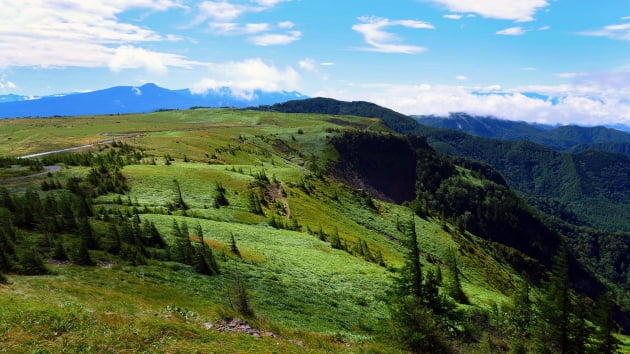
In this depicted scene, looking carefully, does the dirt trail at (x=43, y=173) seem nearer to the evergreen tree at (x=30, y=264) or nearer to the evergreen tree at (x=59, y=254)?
the evergreen tree at (x=59, y=254)

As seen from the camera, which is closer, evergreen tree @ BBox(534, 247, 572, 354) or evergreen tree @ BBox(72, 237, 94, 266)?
evergreen tree @ BBox(72, 237, 94, 266)

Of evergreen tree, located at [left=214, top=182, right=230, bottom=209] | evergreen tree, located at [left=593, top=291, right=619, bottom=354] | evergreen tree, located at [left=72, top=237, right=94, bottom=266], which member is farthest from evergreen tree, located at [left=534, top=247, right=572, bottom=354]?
evergreen tree, located at [left=214, top=182, right=230, bottom=209]

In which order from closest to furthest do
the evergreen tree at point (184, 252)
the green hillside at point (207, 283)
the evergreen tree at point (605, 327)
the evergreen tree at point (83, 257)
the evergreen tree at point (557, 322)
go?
1. the green hillside at point (207, 283)
2. the evergreen tree at point (83, 257)
3. the evergreen tree at point (557, 322)
4. the evergreen tree at point (605, 327)
5. the evergreen tree at point (184, 252)

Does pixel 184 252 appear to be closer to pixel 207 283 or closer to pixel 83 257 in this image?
pixel 207 283

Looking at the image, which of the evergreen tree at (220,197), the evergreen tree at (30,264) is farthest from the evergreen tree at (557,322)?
the evergreen tree at (220,197)

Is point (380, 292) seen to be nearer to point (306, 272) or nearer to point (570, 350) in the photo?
point (306, 272)

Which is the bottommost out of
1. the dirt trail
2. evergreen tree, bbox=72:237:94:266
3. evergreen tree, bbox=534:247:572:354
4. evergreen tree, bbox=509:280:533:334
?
evergreen tree, bbox=509:280:533:334

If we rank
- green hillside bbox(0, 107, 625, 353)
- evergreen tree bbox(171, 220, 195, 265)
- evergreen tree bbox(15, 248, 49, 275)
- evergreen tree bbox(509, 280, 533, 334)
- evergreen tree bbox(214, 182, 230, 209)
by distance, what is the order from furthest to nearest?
evergreen tree bbox(214, 182, 230, 209) → evergreen tree bbox(509, 280, 533, 334) → evergreen tree bbox(171, 220, 195, 265) → evergreen tree bbox(15, 248, 49, 275) → green hillside bbox(0, 107, 625, 353)

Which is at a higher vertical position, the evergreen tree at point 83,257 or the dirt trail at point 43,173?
the dirt trail at point 43,173

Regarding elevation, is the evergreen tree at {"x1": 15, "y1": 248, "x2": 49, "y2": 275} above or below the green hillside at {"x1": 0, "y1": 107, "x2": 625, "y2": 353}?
above

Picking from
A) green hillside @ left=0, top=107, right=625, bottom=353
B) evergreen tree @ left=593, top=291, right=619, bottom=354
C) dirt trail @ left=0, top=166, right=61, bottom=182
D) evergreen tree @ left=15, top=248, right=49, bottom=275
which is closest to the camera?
green hillside @ left=0, top=107, right=625, bottom=353

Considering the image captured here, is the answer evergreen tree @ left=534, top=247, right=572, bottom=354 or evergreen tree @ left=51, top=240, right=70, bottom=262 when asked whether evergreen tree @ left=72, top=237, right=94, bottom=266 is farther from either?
evergreen tree @ left=534, top=247, right=572, bottom=354

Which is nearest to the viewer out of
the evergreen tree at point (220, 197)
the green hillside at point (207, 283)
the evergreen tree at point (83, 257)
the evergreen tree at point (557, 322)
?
the green hillside at point (207, 283)

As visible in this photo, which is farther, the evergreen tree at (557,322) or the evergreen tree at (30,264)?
the evergreen tree at (557,322)
